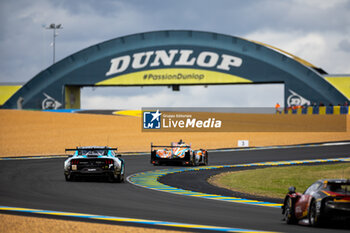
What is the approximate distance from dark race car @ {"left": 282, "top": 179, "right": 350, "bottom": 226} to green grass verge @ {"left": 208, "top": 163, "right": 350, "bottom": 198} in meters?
7.28

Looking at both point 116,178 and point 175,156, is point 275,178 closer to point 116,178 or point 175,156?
point 116,178

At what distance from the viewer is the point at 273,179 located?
2586 centimetres

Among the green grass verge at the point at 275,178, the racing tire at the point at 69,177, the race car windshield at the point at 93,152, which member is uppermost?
the race car windshield at the point at 93,152

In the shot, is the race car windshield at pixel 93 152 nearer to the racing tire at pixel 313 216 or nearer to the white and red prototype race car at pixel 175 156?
the white and red prototype race car at pixel 175 156

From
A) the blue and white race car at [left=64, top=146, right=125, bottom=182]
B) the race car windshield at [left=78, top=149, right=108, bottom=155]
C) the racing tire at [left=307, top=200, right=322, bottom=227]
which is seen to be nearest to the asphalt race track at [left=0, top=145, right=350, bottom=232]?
the racing tire at [left=307, top=200, right=322, bottom=227]

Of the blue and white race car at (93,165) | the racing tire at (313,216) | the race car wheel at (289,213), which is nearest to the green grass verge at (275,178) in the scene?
the blue and white race car at (93,165)

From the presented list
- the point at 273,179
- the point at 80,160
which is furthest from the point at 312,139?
the point at 80,160

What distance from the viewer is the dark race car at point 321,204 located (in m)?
11.5

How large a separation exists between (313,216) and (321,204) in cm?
48

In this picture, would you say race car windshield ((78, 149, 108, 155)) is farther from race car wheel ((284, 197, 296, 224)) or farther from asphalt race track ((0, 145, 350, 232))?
race car wheel ((284, 197, 296, 224))

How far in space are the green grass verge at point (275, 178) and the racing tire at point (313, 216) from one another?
26.3 feet

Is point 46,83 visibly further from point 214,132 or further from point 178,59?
point 214,132

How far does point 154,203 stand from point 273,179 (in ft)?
33.5

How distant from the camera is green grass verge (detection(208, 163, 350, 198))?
73.5ft
